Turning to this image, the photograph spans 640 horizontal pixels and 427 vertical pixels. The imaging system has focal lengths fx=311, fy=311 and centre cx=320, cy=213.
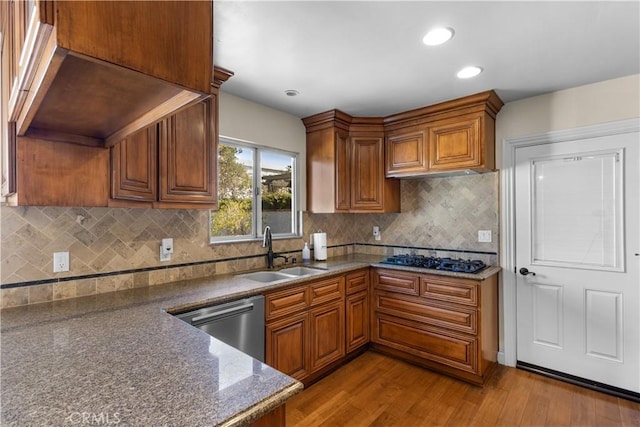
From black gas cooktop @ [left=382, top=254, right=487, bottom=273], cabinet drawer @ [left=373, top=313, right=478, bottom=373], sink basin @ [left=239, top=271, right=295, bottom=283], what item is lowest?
cabinet drawer @ [left=373, top=313, right=478, bottom=373]

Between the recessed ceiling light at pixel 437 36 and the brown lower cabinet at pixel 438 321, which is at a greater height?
the recessed ceiling light at pixel 437 36

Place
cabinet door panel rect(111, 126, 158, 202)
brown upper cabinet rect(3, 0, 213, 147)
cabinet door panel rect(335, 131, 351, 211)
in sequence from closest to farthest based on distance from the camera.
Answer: brown upper cabinet rect(3, 0, 213, 147)
cabinet door panel rect(111, 126, 158, 202)
cabinet door panel rect(335, 131, 351, 211)

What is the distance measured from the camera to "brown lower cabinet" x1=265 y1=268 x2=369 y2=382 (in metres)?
2.29

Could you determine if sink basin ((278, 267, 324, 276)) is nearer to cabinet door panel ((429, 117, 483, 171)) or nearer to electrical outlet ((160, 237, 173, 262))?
electrical outlet ((160, 237, 173, 262))

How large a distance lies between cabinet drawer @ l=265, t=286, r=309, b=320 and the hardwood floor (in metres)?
0.69

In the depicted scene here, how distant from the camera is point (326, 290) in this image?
2.70m

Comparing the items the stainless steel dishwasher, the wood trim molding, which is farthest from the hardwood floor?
the wood trim molding

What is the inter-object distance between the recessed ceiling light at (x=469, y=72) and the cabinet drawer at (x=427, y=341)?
2088 mm

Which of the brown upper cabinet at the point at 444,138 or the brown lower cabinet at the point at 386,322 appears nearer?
the brown lower cabinet at the point at 386,322

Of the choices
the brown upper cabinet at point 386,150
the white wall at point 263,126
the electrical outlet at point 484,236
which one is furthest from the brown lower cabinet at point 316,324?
the electrical outlet at point 484,236

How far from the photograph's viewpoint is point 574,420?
7.02 ft

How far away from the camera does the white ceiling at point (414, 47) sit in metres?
1.62

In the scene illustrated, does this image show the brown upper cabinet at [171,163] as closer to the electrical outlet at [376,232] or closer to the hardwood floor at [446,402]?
the hardwood floor at [446,402]

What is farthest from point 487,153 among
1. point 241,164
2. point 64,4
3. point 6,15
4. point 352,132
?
point 6,15
